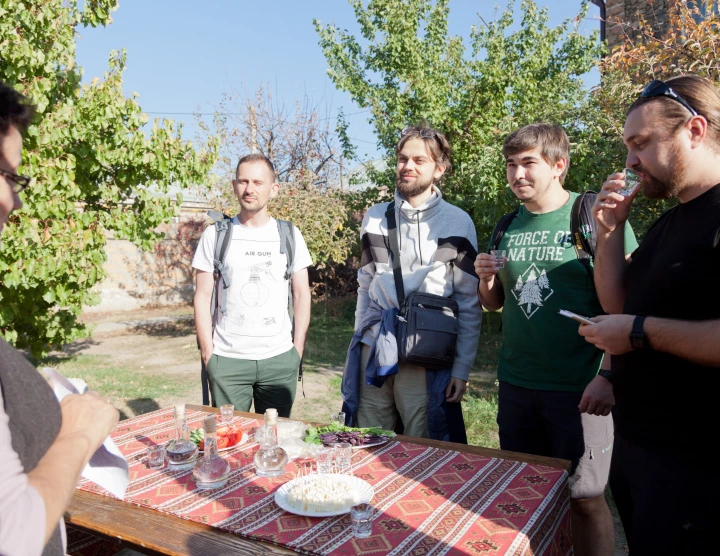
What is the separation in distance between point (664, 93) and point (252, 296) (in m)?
2.72

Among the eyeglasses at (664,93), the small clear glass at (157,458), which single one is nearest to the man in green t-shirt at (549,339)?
the eyeglasses at (664,93)

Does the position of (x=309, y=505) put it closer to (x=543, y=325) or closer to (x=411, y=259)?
(x=543, y=325)

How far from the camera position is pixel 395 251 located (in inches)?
134

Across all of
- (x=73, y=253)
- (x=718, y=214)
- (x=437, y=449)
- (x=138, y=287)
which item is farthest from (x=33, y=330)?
(x=138, y=287)

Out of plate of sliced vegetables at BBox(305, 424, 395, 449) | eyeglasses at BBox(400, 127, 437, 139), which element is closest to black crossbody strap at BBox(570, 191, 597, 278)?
eyeglasses at BBox(400, 127, 437, 139)

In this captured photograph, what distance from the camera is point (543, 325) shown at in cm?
280

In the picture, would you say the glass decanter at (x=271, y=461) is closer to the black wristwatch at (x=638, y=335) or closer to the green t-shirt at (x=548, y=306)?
the green t-shirt at (x=548, y=306)

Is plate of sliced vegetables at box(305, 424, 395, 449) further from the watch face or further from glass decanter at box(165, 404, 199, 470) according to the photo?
the watch face

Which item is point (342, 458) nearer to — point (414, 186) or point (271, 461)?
point (271, 461)

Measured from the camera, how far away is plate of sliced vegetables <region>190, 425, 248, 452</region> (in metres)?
2.63

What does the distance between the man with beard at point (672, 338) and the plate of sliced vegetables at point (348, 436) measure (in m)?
1.03

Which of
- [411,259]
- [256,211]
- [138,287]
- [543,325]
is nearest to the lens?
[543,325]

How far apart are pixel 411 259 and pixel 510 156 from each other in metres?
0.82

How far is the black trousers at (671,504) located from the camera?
5.49 feet
